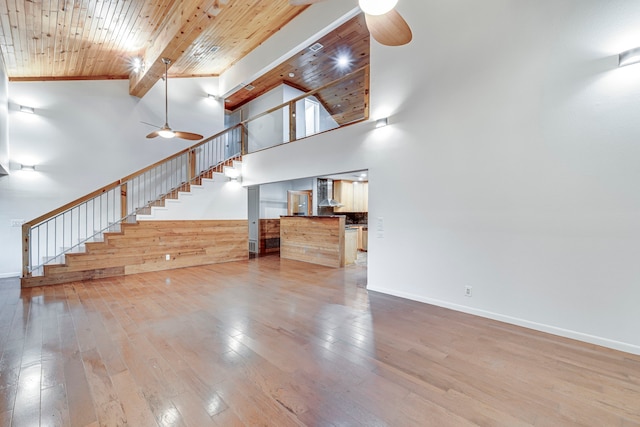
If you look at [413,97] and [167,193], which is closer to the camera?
[413,97]

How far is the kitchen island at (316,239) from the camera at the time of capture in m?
6.52

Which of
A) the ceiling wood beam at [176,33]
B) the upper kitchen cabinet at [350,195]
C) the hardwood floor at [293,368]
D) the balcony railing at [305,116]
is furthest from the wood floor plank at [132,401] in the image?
the upper kitchen cabinet at [350,195]

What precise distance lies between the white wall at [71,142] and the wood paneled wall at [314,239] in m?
3.74

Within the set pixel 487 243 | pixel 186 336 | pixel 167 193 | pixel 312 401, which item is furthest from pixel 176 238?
pixel 487 243

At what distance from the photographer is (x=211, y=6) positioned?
12.1 ft

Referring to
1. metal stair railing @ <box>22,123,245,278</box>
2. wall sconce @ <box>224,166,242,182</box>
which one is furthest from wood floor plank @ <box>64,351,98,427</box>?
wall sconce @ <box>224,166,242,182</box>

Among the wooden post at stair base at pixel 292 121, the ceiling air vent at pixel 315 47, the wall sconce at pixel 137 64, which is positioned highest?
the ceiling air vent at pixel 315 47

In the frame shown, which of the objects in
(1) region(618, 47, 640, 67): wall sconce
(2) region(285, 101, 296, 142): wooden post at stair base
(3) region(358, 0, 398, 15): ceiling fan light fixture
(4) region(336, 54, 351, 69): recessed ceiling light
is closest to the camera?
(3) region(358, 0, 398, 15): ceiling fan light fixture

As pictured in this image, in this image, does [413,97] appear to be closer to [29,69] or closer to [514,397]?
[514,397]

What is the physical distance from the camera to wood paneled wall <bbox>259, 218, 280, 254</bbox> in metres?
8.86

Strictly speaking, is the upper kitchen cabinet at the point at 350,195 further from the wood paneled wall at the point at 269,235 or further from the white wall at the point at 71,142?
the white wall at the point at 71,142

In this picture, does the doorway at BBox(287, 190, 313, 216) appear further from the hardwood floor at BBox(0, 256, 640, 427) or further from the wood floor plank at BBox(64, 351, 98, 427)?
the wood floor plank at BBox(64, 351, 98, 427)

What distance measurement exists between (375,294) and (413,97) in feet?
9.66

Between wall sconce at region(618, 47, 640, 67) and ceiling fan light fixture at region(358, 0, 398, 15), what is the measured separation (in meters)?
2.16
